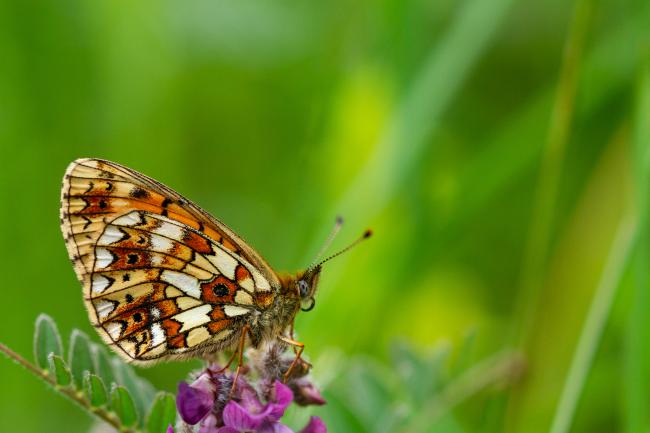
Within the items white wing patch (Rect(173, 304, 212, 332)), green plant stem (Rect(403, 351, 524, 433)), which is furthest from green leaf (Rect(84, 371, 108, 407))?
green plant stem (Rect(403, 351, 524, 433))

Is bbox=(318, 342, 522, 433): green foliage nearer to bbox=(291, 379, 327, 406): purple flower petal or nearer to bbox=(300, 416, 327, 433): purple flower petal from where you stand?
bbox=(291, 379, 327, 406): purple flower petal

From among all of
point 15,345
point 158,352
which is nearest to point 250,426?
point 158,352

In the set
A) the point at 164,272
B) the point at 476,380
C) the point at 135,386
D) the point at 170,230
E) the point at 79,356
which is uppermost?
the point at 170,230

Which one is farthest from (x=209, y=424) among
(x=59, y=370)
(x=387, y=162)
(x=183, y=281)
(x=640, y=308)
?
(x=387, y=162)

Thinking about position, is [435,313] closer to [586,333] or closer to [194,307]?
[586,333]

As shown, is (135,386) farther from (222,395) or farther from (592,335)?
(592,335)
